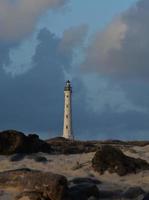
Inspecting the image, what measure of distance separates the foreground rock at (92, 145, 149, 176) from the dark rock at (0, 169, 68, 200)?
166 inches

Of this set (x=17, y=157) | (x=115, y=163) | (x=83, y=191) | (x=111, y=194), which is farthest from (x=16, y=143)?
(x=83, y=191)

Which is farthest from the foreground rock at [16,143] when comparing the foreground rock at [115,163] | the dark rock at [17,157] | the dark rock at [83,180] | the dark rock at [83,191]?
the dark rock at [83,191]

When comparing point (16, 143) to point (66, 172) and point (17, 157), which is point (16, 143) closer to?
point (17, 157)

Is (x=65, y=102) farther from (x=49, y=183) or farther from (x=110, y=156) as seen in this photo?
(x=49, y=183)

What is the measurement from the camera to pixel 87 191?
19.6 meters

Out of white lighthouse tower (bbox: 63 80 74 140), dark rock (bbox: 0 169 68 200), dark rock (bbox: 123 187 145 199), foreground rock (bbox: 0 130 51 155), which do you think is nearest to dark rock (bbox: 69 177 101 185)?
dark rock (bbox: 0 169 68 200)

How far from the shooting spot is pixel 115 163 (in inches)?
951

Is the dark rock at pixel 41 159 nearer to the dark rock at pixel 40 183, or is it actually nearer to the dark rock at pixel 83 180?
the dark rock at pixel 83 180

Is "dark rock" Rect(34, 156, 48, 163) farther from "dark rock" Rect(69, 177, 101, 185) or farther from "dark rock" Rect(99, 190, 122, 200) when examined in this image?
"dark rock" Rect(99, 190, 122, 200)

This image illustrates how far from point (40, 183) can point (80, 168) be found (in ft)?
18.0

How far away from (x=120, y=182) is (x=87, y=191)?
346 cm

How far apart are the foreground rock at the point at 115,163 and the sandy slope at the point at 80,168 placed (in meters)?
0.25

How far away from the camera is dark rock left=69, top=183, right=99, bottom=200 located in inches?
762

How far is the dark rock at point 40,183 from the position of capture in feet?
62.1
